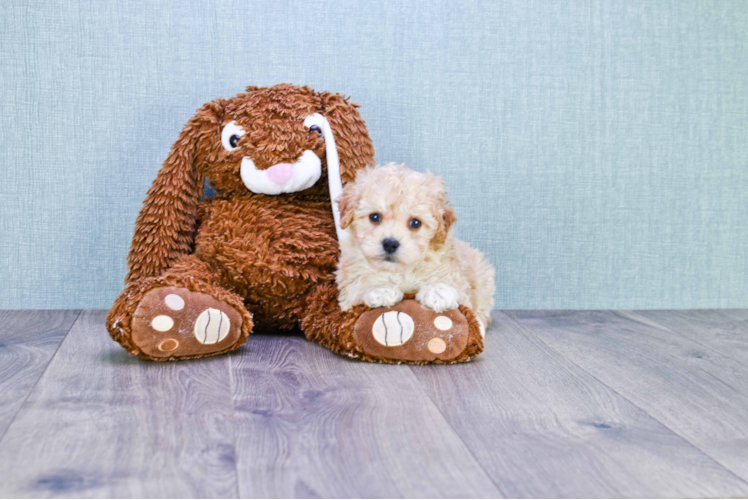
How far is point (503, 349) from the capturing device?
1346mm

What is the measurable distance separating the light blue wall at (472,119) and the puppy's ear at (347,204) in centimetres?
47

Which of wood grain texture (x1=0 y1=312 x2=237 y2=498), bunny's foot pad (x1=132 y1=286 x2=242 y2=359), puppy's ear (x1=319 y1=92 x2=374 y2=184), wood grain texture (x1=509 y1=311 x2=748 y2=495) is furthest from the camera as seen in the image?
puppy's ear (x1=319 y1=92 x2=374 y2=184)

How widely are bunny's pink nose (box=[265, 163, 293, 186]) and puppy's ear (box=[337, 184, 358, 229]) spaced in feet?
0.54

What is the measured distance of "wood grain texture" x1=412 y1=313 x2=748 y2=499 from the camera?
737 millimetres

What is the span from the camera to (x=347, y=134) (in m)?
1.40

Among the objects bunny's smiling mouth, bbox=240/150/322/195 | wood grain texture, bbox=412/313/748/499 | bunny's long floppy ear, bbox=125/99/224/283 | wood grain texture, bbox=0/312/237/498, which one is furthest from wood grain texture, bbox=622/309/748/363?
bunny's long floppy ear, bbox=125/99/224/283

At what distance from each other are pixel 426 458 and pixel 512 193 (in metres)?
1.05

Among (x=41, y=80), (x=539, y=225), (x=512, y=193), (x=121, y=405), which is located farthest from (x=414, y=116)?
(x=121, y=405)

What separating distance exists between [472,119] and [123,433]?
3.81 feet

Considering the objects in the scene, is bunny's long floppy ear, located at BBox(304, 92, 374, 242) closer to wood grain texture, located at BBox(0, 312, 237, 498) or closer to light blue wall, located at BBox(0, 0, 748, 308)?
light blue wall, located at BBox(0, 0, 748, 308)

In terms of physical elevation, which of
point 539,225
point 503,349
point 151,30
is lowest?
point 503,349

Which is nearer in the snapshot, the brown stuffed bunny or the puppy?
the puppy

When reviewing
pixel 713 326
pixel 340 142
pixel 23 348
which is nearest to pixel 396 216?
pixel 340 142

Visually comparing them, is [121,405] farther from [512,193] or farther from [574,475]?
[512,193]
